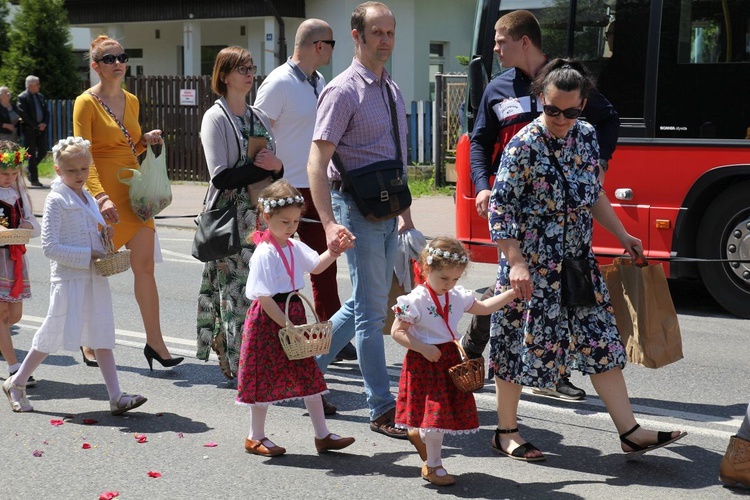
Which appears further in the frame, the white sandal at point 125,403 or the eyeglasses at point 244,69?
the eyeglasses at point 244,69

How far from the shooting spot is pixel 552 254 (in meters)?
4.91

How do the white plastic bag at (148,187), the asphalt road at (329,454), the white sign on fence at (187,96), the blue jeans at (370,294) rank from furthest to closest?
the white sign on fence at (187,96) → the white plastic bag at (148,187) → the blue jeans at (370,294) → the asphalt road at (329,454)

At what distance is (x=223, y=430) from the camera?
18.5 feet

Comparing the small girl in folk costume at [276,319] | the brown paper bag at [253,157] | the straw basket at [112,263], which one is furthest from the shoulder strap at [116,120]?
the small girl in folk costume at [276,319]

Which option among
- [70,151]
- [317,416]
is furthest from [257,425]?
[70,151]

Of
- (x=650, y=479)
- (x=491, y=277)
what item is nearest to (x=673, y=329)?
(x=650, y=479)

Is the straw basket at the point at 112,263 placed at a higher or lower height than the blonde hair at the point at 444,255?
lower

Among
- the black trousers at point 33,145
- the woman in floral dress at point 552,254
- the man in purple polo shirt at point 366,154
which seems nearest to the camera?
Result: the woman in floral dress at point 552,254

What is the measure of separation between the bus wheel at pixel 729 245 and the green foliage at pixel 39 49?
20564 mm

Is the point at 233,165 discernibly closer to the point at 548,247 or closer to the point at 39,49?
the point at 548,247

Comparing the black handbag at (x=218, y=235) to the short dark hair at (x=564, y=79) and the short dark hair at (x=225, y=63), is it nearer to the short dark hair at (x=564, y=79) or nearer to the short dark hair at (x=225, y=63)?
the short dark hair at (x=225, y=63)

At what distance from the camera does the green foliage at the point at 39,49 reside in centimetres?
2606

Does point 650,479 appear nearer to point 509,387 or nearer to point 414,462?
point 509,387

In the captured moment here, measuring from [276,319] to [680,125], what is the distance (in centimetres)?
502
